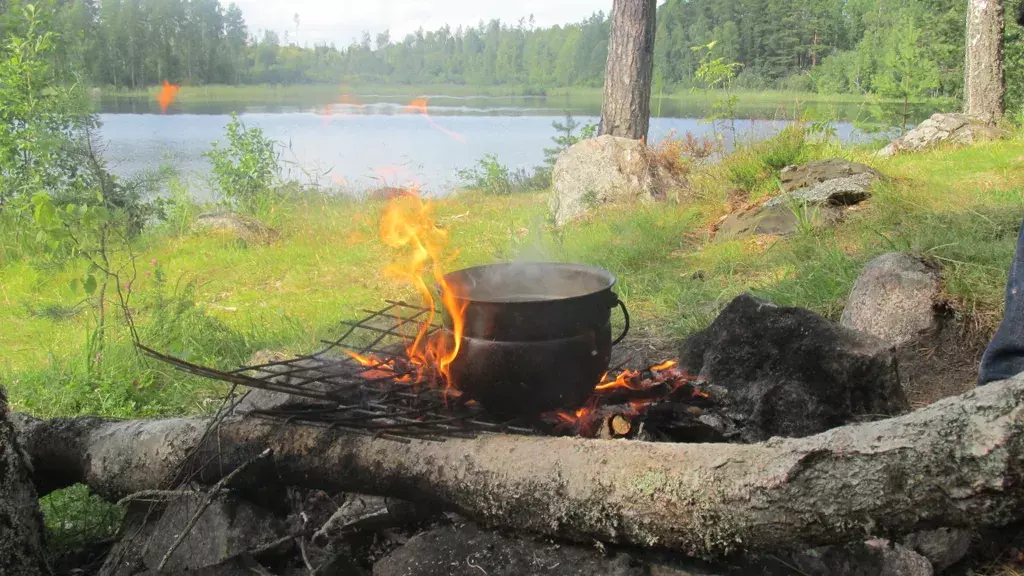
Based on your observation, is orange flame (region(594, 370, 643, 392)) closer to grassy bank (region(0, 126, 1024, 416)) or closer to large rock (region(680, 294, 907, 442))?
large rock (region(680, 294, 907, 442))

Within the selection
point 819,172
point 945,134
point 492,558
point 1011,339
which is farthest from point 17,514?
point 945,134

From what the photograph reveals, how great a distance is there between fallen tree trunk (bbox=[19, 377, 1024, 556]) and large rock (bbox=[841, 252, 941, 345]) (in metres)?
2.30

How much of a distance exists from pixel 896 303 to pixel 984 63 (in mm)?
10356

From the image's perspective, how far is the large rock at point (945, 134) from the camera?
10414 mm

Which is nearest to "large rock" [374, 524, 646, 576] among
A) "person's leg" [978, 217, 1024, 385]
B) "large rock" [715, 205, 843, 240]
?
"person's leg" [978, 217, 1024, 385]

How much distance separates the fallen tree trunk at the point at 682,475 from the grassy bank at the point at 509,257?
1.73 metres

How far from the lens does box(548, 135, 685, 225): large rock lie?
841cm

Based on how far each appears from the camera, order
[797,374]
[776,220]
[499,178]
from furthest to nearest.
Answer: [499,178], [776,220], [797,374]

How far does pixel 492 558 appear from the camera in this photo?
6.52ft

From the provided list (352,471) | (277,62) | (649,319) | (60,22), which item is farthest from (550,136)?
(352,471)

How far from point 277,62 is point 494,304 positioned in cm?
933

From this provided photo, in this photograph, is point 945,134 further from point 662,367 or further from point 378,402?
point 378,402

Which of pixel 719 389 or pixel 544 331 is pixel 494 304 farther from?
pixel 719 389

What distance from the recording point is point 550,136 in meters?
13.9
